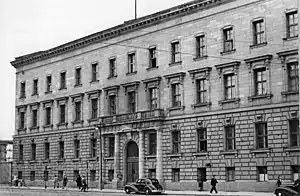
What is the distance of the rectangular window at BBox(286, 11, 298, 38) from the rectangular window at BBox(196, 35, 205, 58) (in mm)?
8904

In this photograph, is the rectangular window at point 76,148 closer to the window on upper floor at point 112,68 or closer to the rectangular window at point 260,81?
the window on upper floor at point 112,68

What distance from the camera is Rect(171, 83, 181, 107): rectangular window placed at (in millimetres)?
53569

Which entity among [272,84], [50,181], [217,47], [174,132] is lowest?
[50,181]

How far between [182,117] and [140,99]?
633cm

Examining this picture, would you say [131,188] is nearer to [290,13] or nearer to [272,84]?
[272,84]

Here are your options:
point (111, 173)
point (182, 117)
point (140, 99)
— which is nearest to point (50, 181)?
point (111, 173)

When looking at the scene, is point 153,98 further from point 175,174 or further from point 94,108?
point 94,108

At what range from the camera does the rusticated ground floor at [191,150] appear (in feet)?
147

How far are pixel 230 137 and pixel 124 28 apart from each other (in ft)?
58.7

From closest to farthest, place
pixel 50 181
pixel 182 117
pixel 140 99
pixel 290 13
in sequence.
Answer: pixel 290 13
pixel 182 117
pixel 140 99
pixel 50 181

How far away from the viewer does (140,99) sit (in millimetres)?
57469

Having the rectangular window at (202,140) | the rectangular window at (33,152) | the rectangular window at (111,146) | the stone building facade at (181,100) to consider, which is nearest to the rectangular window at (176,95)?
the stone building facade at (181,100)

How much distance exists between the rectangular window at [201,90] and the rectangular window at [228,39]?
3498mm

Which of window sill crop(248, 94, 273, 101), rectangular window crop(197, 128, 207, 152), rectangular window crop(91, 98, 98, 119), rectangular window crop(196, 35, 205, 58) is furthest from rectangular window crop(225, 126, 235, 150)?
rectangular window crop(91, 98, 98, 119)
